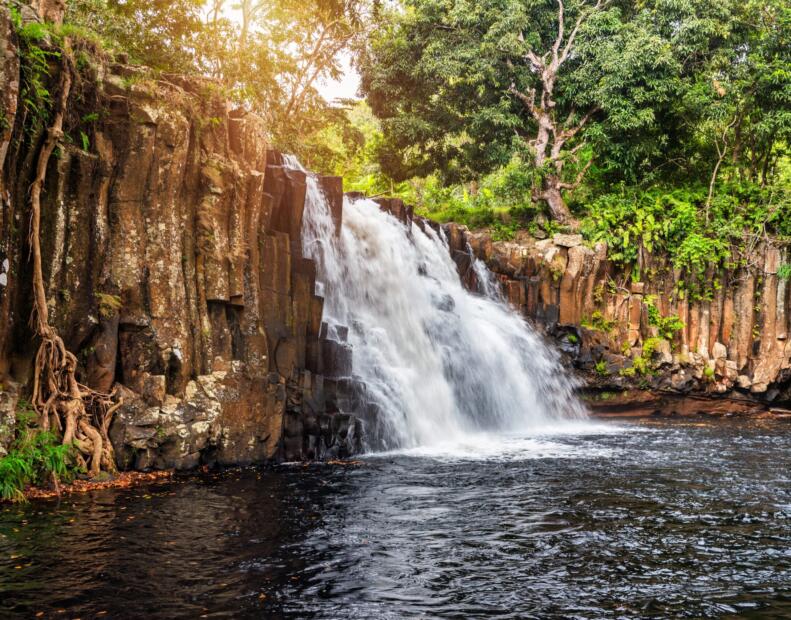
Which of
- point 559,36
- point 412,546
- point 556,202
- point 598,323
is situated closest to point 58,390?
point 412,546

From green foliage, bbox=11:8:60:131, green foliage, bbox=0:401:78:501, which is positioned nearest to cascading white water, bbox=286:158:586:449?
green foliage, bbox=0:401:78:501

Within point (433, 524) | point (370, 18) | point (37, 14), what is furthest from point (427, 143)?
point (433, 524)

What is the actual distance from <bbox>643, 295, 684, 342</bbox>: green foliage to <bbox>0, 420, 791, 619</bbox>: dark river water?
13.5m

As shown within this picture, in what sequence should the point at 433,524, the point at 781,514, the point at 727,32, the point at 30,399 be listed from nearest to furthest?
1. the point at 433,524
2. the point at 781,514
3. the point at 30,399
4. the point at 727,32

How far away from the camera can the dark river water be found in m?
5.89

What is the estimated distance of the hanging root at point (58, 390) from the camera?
10.4m

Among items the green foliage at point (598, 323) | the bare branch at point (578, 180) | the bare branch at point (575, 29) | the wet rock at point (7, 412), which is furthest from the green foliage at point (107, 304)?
the bare branch at point (575, 29)

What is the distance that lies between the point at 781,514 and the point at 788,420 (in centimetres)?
1732

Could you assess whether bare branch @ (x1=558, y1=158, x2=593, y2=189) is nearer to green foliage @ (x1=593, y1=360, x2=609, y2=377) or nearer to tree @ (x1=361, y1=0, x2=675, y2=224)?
tree @ (x1=361, y1=0, x2=675, y2=224)

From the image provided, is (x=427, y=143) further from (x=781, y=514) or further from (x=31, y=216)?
(x=781, y=514)

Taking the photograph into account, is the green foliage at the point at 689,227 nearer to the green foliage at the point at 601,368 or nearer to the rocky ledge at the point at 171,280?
the green foliage at the point at 601,368

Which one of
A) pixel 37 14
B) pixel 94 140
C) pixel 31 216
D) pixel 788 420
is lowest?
pixel 788 420

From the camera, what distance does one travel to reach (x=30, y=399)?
34.0 ft

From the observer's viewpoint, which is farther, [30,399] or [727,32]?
[727,32]
